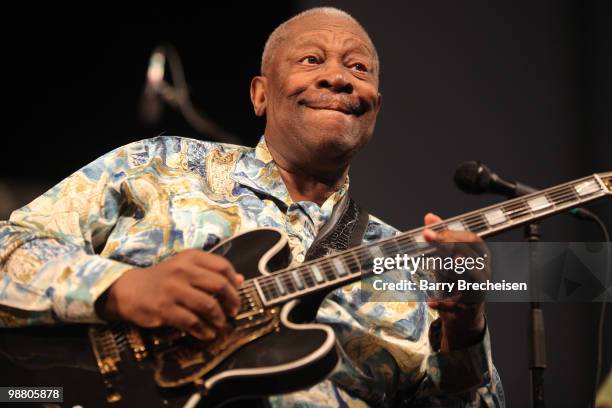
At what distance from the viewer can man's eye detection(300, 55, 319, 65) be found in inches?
95.4

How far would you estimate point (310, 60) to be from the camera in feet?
7.96

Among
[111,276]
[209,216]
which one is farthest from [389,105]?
[111,276]

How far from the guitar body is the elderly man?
0.05 m

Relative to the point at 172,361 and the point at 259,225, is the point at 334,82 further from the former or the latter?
the point at 172,361

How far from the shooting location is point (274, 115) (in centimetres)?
245

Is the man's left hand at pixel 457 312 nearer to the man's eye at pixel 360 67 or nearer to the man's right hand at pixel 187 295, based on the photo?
the man's right hand at pixel 187 295

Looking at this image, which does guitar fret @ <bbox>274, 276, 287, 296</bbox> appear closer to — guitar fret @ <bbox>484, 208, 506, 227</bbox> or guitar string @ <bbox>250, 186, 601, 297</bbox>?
guitar string @ <bbox>250, 186, 601, 297</bbox>

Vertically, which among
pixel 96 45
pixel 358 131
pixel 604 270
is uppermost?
pixel 96 45

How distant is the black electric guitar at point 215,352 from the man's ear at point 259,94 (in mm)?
910

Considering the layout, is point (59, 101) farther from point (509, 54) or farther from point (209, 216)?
point (509, 54)

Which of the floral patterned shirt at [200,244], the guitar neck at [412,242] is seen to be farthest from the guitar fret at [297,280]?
the floral patterned shirt at [200,244]

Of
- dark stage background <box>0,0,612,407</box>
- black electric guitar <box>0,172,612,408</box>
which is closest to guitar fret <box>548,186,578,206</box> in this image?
black electric guitar <box>0,172,612,408</box>

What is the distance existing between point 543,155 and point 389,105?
0.80 meters

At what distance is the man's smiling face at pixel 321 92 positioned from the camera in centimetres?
230
